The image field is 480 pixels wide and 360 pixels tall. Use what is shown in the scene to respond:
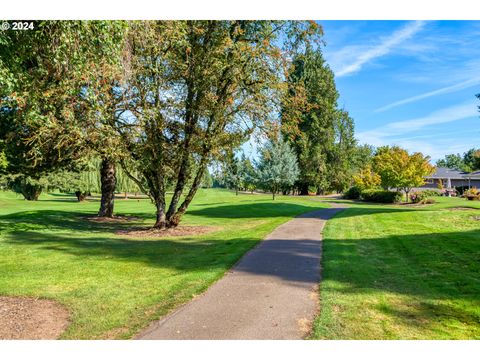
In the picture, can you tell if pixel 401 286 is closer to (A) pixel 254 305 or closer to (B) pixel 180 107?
(A) pixel 254 305

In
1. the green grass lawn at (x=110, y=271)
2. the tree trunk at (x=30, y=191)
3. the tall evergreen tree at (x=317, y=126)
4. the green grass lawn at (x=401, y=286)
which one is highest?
the tall evergreen tree at (x=317, y=126)

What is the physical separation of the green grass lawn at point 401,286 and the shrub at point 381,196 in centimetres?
2471

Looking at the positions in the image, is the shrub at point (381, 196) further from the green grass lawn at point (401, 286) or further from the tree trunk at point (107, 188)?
the tree trunk at point (107, 188)

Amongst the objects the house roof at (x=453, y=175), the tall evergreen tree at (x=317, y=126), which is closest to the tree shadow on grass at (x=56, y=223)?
the tall evergreen tree at (x=317, y=126)

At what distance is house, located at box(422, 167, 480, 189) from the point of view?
212 feet

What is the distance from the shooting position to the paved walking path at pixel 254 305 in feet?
15.3

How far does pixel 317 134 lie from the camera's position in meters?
53.0

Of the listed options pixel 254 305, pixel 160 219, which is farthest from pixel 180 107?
pixel 254 305

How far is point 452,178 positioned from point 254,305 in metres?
71.7

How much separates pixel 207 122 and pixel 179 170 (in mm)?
2530

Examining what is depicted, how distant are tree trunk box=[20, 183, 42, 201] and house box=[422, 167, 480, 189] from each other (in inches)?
2288

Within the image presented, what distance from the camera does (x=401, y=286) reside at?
6.69 metres

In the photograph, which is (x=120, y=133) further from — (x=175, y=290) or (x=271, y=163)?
(x=271, y=163)

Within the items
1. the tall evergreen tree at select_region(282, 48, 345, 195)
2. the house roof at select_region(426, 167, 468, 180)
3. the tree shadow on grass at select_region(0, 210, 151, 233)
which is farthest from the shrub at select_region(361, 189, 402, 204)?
the house roof at select_region(426, 167, 468, 180)
